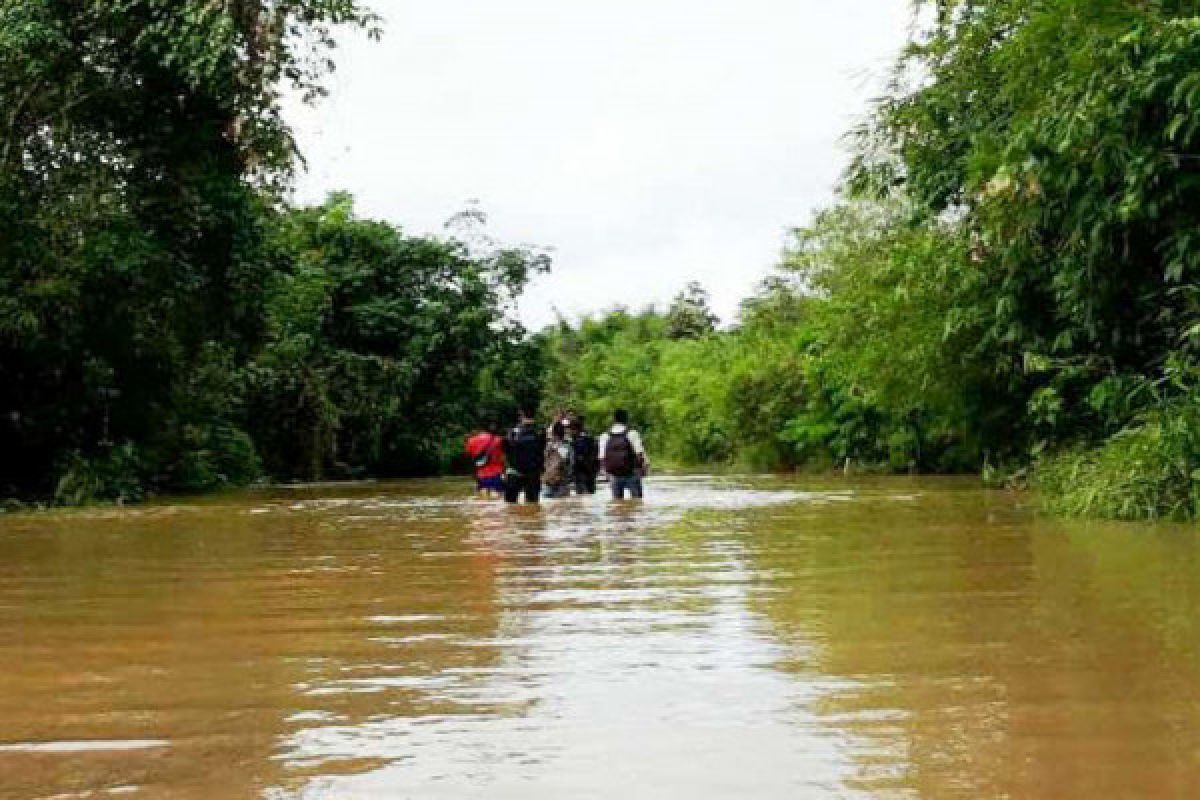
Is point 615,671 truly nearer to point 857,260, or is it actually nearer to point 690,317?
point 857,260

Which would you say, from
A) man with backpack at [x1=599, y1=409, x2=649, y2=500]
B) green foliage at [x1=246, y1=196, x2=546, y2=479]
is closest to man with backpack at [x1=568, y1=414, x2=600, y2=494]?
man with backpack at [x1=599, y1=409, x2=649, y2=500]

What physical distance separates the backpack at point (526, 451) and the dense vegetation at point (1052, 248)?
222 inches

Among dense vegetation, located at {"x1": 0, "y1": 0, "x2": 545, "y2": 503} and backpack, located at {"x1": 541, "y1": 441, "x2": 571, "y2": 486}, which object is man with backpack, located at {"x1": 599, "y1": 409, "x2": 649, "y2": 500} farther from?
dense vegetation, located at {"x1": 0, "y1": 0, "x2": 545, "y2": 503}

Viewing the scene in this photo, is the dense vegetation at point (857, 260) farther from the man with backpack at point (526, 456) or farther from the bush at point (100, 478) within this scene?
the man with backpack at point (526, 456)

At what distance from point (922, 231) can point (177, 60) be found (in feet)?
38.5

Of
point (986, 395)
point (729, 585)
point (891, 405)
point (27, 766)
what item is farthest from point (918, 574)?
point (891, 405)

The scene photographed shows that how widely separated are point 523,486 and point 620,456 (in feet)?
4.76

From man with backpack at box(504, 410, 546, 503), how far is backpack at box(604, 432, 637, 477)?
1.15 m

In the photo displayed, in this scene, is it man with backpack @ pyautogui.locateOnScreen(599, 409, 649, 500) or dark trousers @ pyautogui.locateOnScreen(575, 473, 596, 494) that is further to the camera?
dark trousers @ pyautogui.locateOnScreen(575, 473, 596, 494)

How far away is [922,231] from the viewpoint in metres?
24.5

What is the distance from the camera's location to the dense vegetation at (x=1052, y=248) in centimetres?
1388

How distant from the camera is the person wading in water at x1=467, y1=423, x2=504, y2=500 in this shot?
72.9 feet

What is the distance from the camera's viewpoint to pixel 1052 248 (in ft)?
57.5

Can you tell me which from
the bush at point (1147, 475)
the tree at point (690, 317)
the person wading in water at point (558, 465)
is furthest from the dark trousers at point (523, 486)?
the tree at point (690, 317)
